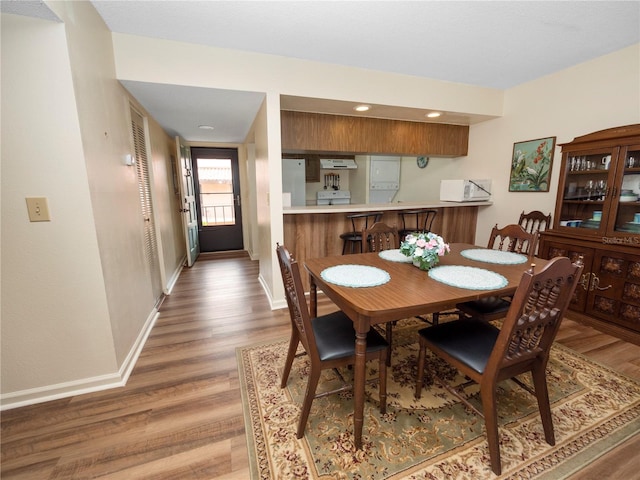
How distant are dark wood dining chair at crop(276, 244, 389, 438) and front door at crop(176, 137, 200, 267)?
3.36 m

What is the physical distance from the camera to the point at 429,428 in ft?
4.76

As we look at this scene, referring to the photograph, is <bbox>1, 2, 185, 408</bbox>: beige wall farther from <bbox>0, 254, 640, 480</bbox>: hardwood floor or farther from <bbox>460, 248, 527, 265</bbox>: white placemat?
<bbox>460, 248, 527, 265</bbox>: white placemat

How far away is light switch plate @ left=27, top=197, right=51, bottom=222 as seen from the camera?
149cm

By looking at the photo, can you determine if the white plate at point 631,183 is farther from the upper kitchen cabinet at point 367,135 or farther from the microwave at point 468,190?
the upper kitchen cabinet at point 367,135

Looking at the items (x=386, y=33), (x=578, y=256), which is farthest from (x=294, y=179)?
(x=578, y=256)

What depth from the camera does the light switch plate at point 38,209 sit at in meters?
1.49

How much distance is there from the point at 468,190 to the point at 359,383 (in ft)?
10.3

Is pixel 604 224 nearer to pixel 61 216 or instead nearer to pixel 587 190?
pixel 587 190

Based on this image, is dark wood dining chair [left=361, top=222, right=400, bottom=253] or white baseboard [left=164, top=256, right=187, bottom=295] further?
white baseboard [left=164, top=256, right=187, bottom=295]

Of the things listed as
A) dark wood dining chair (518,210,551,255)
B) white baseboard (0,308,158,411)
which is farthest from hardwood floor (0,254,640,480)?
dark wood dining chair (518,210,551,255)

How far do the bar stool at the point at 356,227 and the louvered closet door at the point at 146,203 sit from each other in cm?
208

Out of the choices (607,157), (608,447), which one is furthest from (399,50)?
(608,447)

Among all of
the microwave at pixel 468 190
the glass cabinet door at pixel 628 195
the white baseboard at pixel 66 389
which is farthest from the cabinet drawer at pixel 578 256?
the white baseboard at pixel 66 389

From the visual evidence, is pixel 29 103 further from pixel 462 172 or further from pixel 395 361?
pixel 462 172
